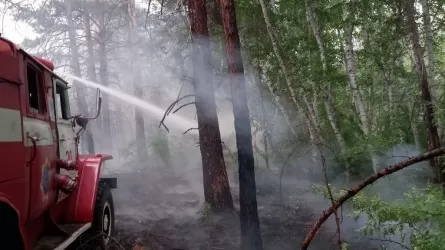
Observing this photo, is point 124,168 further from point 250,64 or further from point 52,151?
point 52,151

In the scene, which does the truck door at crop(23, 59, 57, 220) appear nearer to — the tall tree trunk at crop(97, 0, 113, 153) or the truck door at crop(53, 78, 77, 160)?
the truck door at crop(53, 78, 77, 160)

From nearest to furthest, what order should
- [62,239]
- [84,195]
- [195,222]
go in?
1. [62,239]
2. [84,195]
3. [195,222]

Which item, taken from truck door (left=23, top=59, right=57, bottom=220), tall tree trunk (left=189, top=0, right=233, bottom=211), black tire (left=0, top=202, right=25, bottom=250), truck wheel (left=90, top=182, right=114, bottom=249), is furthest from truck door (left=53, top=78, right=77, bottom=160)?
tall tree trunk (left=189, top=0, right=233, bottom=211)

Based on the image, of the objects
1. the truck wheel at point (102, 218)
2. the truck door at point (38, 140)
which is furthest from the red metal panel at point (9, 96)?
the truck wheel at point (102, 218)

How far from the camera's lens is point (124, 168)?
18.1 m

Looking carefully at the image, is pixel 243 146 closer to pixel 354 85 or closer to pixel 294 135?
pixel 354 85

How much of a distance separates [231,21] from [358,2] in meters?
4.65

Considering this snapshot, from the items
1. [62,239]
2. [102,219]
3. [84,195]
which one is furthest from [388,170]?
[102,219]

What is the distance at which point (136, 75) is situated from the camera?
70.7 ft

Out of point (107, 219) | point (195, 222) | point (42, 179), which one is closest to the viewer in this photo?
point (42, 179)

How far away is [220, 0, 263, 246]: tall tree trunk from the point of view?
6.38 m

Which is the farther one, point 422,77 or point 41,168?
point 422,77

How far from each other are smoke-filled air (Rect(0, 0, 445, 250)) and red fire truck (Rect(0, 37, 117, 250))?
462 mm

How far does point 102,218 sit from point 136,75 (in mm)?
16122
